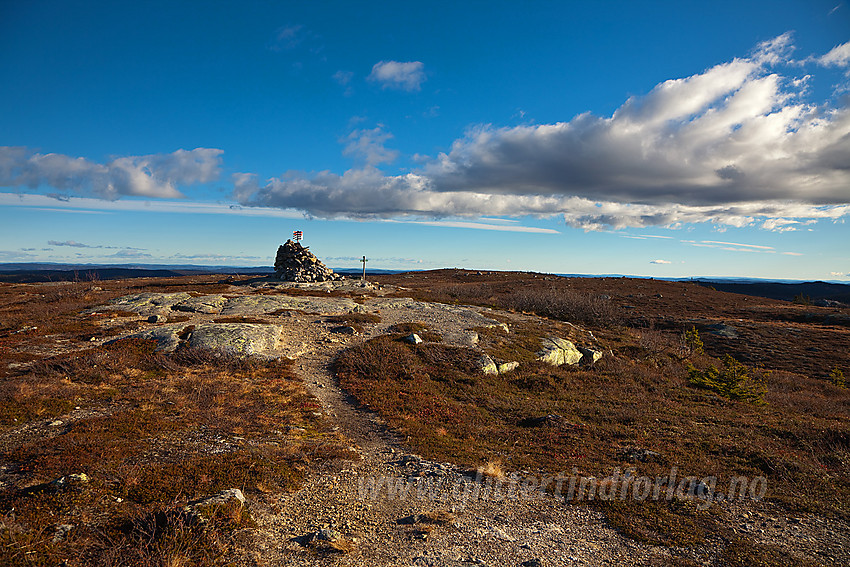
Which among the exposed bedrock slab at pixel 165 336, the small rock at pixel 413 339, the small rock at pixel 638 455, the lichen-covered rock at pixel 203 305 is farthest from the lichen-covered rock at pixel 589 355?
the lichen-covered rock at pixel 203 305

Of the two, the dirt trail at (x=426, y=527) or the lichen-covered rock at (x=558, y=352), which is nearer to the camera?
the dirt trail at (x=426, y=527)

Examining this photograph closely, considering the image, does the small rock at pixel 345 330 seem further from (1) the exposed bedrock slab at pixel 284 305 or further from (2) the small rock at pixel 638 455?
(2) the small rock at pixel 638 455

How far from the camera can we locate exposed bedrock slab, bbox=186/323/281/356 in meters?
22.6

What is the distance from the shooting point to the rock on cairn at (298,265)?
54.2 meters

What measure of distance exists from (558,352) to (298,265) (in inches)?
1537

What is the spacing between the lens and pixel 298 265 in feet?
180

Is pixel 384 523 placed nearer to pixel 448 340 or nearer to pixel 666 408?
pixel 666 408

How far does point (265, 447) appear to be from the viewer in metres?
12.4

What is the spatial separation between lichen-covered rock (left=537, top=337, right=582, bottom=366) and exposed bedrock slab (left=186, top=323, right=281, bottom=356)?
19.0m

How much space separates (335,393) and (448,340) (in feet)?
36.9

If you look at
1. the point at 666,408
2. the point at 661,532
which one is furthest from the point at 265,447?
the point at 666,408

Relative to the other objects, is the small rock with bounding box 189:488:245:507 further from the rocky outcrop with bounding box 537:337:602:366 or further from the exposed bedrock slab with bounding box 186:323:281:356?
the rocky outcrop with bounding box 537:337:602:366

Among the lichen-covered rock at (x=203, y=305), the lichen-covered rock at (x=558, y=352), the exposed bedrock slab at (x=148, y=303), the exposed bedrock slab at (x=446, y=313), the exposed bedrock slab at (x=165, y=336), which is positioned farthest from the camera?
the exposed bedrock slab at (x=446, y=313)

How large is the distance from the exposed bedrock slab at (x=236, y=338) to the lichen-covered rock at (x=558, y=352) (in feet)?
62.3
